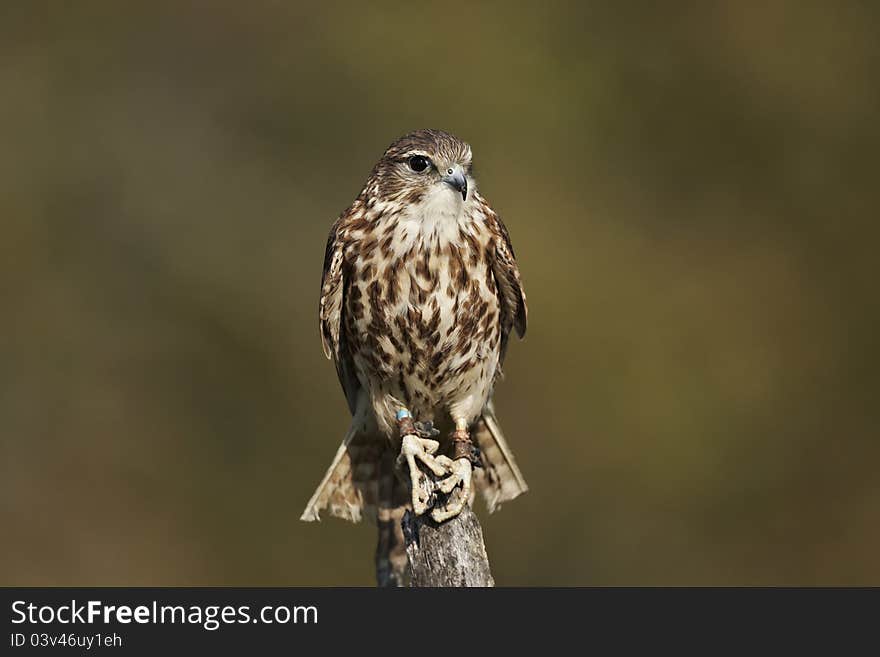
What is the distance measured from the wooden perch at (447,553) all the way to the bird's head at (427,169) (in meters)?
1.05

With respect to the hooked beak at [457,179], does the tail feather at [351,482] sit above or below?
below

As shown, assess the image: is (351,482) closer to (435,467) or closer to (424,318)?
(435,467)

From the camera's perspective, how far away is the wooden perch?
11.4ft

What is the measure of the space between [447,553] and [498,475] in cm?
79

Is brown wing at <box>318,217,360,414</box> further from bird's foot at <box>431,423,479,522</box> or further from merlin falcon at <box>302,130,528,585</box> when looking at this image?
bird's foot at <box>431,423,479,522</box>

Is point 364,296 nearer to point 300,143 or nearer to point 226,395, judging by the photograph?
point 226,395

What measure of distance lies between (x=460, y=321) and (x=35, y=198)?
4544 millimetres

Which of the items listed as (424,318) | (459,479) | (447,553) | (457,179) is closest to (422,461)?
(459,479)

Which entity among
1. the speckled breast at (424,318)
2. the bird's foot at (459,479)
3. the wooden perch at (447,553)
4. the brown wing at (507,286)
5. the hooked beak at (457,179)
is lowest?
the wooden perch at (447,553)

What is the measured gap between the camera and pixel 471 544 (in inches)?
140

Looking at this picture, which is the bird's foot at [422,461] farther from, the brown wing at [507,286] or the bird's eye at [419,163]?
the bird's eye at [419,163]

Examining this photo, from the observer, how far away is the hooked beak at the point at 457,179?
4.01 meters

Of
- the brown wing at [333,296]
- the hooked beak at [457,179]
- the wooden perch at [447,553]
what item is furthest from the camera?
the brown wing at [333,296]

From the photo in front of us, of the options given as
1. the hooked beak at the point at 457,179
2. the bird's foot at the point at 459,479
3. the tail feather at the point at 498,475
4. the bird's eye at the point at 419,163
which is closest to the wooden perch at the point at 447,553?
the bird's foot at the point at 459,479
